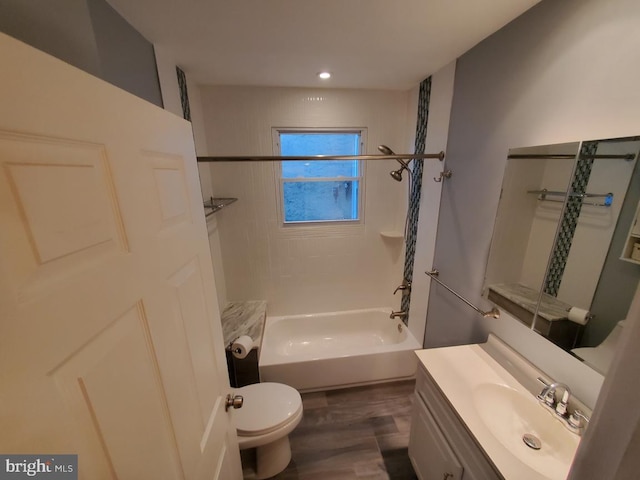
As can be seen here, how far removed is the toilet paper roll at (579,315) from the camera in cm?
97

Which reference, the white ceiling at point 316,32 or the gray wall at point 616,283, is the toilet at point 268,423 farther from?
the white ceiling at point 316,32

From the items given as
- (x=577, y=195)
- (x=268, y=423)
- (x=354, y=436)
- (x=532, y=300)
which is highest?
(x=577, y=195)

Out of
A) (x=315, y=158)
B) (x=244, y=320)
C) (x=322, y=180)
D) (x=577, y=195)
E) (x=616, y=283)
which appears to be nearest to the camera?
(x=616, y=283)

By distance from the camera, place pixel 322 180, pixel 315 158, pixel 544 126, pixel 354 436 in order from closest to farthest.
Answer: pixel 544 126, pixel 315 158, pixel 354 436, pixel 322 180

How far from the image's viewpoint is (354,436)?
1.76 m

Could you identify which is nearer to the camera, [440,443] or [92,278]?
[92,278]

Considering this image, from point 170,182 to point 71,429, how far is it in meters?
0.53

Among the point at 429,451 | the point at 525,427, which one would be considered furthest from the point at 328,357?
the point at 525,427

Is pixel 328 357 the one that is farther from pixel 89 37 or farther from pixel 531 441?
pixel 89 37

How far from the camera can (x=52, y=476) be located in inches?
13.1

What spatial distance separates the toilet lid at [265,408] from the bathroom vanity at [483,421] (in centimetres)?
73

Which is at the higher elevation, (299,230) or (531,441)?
(299,230)

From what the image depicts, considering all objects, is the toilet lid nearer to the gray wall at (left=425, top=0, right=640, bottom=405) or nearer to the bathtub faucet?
the gray wall at (left=425, top=0, right=640, bottom=405)

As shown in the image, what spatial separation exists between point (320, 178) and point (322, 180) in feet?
0.09
